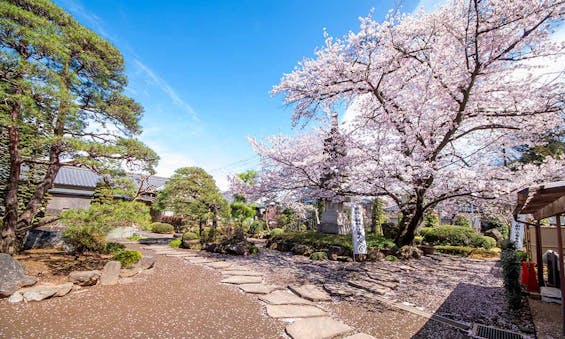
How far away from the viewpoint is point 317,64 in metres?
8.39

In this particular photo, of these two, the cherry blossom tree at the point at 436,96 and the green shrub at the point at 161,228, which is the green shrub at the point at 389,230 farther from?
the green shrub at the point at 161,228

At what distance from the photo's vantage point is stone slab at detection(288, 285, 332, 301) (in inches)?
201

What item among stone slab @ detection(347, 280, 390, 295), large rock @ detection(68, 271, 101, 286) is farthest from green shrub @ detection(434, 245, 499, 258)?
large rock @ detection(68, 271, 101, 286)

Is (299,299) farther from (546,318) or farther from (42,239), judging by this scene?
(42,239)

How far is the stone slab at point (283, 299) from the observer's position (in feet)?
15.8

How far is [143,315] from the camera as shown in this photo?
401cm

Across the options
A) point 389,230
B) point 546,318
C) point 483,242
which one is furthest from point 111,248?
point 483,242

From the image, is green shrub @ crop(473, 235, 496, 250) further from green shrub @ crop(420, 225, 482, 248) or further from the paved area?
the paved area

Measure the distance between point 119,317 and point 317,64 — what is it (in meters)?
8.09

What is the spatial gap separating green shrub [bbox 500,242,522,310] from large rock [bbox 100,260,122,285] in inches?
306

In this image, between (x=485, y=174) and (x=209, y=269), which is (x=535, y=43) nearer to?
(x=485, y=174)

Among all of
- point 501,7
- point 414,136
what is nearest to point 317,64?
point 414,136

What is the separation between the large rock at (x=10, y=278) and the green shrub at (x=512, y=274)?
874cm

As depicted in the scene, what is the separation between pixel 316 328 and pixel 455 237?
14.7m
